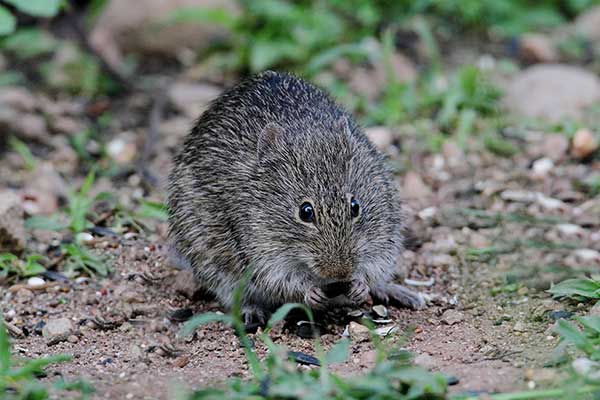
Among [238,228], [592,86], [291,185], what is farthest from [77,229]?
[592,86]

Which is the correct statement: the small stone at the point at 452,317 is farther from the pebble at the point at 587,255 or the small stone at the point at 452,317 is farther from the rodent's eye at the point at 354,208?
the pebble at the point at 587,255

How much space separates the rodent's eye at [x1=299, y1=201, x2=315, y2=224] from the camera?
216 inches

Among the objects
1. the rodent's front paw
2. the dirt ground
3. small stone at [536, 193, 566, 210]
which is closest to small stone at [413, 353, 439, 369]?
the dirt ground

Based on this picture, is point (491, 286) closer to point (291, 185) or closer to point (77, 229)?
point (291, 185)

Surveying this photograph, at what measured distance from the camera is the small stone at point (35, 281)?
6.54 metres

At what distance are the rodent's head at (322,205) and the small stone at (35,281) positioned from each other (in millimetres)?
1707

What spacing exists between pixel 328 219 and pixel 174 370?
1.20 m

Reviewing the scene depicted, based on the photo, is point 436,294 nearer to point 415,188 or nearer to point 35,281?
point 415,188

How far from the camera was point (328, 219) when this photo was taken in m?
5.40

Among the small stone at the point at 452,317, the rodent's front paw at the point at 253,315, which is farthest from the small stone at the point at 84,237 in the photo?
the small stone at the point at 452,317

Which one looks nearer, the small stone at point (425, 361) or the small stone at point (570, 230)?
the small stone at point (425, 361)

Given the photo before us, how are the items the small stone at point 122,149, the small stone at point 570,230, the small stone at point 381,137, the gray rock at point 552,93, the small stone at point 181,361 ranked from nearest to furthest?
1. the small stone at point 181,361
2. the small stone at point 570,230
3. the small stone at point 381,137
4. the small stone at point 122,149
5. the gray rock at point 552,93

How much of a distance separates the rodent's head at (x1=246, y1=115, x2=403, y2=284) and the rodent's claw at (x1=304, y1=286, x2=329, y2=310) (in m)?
0.07

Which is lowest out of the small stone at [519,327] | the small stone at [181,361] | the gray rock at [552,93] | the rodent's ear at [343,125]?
the small stone at [181,361]
